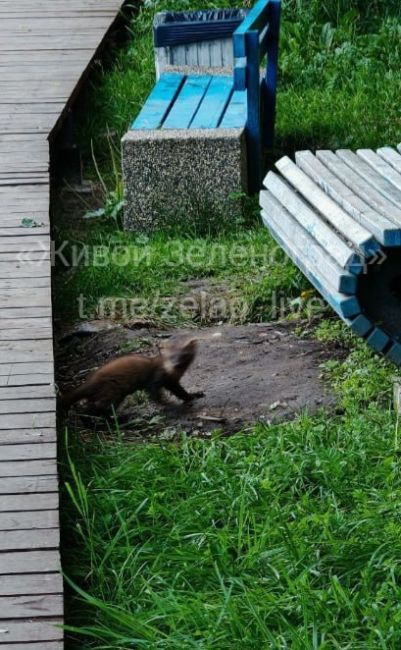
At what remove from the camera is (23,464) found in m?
4.65

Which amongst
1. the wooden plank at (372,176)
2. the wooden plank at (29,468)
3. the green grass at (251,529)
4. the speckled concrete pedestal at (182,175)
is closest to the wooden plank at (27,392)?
the green grass at (251,529)

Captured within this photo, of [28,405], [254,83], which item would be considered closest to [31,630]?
[28,405]

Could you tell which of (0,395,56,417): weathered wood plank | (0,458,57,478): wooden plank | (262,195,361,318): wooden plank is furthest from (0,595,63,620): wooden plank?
(262,195,361,318): wooden plank

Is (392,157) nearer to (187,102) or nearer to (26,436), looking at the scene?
(187,102)

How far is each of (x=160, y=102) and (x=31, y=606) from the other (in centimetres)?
543

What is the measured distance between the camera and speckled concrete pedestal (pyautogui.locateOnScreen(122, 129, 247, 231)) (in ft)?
25.9

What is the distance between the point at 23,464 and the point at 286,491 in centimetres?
97

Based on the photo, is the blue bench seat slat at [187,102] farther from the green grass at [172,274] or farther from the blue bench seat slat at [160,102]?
the green grass at [172,274]

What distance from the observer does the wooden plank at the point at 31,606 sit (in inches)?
151

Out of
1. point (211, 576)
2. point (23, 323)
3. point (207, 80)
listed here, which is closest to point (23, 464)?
point (211, 576)

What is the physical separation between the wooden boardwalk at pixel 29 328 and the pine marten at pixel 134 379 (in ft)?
0.87

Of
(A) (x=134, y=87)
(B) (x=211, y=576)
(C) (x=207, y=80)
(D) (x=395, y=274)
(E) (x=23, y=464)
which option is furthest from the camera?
(A) (x=134, y=87)

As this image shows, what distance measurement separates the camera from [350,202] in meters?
6.08

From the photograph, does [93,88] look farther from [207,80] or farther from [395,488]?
[395,488]
